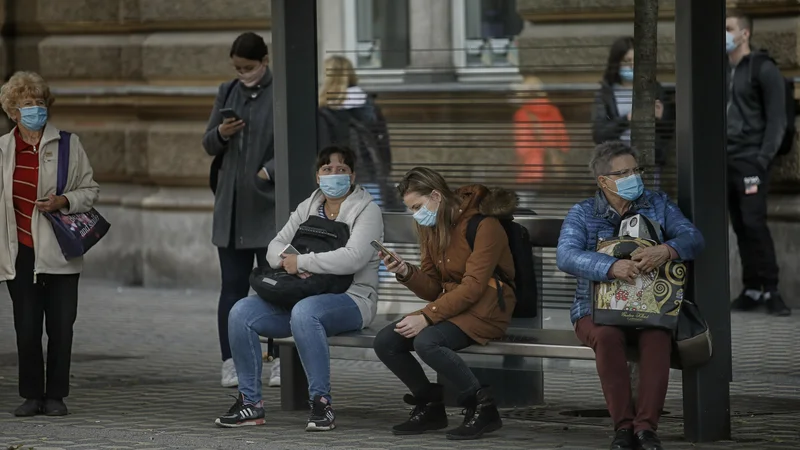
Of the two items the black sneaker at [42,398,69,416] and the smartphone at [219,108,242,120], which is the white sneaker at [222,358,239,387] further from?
the smartphone at [219,108,242,120]

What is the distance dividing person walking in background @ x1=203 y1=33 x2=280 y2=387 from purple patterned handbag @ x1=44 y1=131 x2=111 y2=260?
3.14 ft

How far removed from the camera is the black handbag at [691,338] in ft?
21.4

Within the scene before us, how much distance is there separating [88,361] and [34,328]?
1.93 m

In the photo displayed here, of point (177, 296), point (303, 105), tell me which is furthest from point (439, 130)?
point (177, 296)

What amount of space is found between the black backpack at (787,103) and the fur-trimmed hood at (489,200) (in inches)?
157

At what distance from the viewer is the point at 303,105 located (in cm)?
786

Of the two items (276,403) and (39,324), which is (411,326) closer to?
(276,403)

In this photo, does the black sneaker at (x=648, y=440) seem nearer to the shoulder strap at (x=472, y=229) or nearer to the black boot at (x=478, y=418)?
the black boot at (x=478, y=418)

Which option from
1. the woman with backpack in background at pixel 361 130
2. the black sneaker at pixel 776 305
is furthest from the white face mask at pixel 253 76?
the black sneaker at pixel 776 305

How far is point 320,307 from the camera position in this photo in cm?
721

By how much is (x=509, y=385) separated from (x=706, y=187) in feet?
4.84

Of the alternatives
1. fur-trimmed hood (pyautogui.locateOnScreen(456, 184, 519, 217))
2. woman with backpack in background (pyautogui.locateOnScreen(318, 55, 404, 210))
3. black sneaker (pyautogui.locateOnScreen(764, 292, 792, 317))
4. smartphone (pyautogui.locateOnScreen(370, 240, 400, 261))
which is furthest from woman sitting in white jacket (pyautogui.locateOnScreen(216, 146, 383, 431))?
black sneaker (pyautogui.locateOnScreen(764, 292, 792, 317))

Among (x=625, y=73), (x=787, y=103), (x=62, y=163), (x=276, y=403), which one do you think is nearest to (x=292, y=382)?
(x=276, y=403)

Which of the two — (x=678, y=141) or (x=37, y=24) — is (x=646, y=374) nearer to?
(x=678, y=141)
